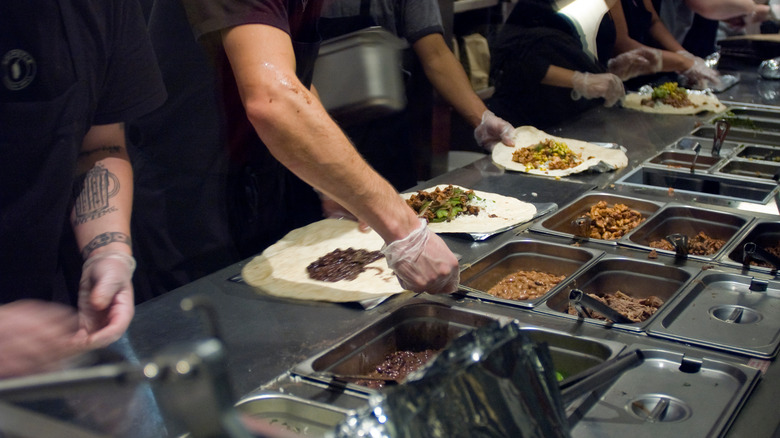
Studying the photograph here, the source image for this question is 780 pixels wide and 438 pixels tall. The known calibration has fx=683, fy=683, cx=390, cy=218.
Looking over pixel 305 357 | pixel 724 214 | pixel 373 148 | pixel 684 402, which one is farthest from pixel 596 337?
pixel 373 148

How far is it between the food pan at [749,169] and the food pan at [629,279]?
3.24 feet

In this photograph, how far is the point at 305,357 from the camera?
132cm

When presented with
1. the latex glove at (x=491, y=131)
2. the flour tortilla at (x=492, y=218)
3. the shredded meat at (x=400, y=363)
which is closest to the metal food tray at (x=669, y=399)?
the shredded meat at (x=400, y=363)

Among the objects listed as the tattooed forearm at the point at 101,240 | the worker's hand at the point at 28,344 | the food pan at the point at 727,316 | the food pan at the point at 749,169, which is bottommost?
the food pan at the point at 749,169

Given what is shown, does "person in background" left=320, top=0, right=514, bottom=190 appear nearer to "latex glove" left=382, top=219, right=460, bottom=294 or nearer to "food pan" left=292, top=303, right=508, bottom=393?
"latex glove" left=382, top=219, right=460, bottom=294

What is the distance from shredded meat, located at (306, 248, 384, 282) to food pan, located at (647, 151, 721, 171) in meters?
1.37

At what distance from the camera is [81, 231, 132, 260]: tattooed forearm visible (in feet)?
5.20

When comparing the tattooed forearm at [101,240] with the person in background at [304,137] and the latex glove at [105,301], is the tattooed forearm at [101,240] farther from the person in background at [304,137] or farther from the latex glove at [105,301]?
the person in background at [304,137]

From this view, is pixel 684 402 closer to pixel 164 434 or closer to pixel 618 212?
pixel 164 434

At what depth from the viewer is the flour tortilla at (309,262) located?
1.63 m

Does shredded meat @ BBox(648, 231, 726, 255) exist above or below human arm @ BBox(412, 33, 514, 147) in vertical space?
below

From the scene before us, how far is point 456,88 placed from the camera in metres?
3.16

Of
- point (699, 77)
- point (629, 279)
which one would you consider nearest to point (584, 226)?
point (629, 279)

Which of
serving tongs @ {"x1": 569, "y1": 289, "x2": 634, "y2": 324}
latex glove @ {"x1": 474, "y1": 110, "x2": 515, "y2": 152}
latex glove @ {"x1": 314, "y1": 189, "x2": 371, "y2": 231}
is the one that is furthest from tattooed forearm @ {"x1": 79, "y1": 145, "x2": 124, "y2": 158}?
latex glove @ {"x1": 474, "y1": 110, "x2": 515, "y2": 152}
